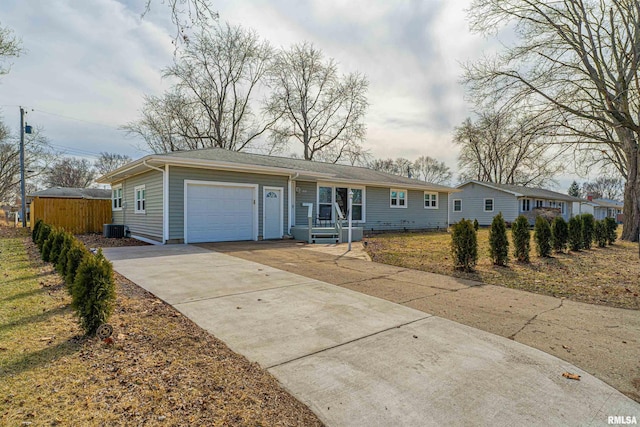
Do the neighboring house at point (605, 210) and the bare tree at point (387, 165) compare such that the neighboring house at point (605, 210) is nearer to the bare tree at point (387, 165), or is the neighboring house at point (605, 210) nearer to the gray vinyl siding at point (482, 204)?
the bare tree at point (387, 165)

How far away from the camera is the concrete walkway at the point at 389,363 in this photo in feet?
7.23

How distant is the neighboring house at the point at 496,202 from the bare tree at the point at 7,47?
2930 centimetres

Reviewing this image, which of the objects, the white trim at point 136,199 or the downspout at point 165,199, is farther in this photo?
the white trim at point 136,199

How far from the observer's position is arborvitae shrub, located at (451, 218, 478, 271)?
7.08 metres

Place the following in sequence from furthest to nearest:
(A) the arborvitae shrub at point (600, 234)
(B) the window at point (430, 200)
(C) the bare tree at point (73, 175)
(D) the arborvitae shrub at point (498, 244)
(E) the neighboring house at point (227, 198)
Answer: (C) the bare tree at point (73, 175) → (B) the window at point (430, 200) → (A) the arborvitae shrub at point (600, 234) → (E) the neighboring house at point (227, 198) → (D) the arborvitae shrub at point (498, 244)

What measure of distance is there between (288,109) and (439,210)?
15818 millimetres

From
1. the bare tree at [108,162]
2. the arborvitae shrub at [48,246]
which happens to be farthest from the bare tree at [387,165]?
the arborvitae shrub at [48,246]

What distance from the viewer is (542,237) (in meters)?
9.09

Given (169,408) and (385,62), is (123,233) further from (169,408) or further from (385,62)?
(169,408)

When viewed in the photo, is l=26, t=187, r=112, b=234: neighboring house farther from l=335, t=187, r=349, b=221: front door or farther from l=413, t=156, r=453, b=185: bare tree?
l=413, t=156, r=453, b=185: bare tree

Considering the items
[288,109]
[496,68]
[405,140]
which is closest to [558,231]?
[496,68]

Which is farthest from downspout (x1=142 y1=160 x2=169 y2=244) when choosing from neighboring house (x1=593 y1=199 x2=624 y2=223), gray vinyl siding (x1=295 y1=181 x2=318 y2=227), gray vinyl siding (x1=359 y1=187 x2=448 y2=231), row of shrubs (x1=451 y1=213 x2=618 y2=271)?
neighboring house (x1=593 y1=199 x2=624 y2=223)

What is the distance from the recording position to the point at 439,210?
2094 centimetres

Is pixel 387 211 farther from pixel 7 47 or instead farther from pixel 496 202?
pixel 7 47
